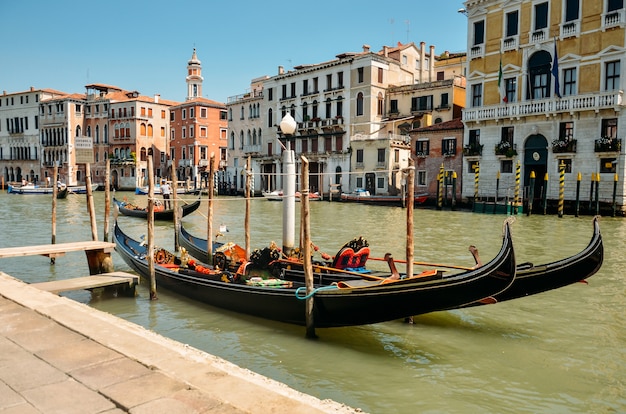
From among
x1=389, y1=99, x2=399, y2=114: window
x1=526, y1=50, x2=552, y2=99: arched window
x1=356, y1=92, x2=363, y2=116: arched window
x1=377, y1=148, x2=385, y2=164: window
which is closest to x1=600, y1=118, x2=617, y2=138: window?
x1=526, y1=50, x2=552, y2=99: arched window

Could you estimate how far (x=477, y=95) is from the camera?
23.8 m

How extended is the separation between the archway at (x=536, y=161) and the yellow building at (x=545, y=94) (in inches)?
1.7

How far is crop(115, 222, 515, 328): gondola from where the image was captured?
15.3 ft

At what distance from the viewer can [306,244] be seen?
207 inches

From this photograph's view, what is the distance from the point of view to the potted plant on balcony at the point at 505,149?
72.7 feet

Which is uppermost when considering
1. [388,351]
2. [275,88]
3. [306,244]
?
[275,88]

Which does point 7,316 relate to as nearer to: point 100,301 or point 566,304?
point 100,301

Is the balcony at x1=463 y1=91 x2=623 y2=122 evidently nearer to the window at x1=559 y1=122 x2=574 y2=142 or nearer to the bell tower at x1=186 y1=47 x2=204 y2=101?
the window at x1=559 y1=122 x2=574 y2=142

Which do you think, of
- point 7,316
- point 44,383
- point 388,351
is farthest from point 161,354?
point 388,351

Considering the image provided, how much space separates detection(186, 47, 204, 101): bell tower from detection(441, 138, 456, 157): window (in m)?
30.8

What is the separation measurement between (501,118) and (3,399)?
22.6 metres

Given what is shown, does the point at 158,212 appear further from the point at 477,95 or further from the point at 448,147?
the point at 477,95

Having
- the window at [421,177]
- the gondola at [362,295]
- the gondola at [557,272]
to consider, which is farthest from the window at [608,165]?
the gondola at [362,295]

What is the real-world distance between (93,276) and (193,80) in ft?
148
